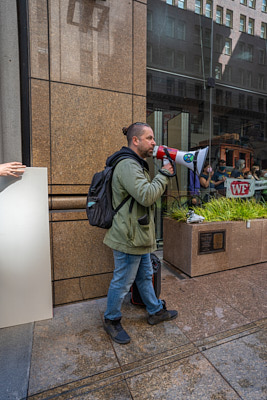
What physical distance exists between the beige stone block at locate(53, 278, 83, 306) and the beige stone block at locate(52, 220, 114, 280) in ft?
0.27

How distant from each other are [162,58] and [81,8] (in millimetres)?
3163

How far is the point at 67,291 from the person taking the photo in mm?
3023

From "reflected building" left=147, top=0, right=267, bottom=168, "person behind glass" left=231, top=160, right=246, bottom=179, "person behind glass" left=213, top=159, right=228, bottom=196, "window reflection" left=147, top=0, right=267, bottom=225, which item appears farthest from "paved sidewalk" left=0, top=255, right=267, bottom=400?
"reflected building" left=147, top=0, right=267, bottom=168

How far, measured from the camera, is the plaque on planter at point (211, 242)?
397 cm

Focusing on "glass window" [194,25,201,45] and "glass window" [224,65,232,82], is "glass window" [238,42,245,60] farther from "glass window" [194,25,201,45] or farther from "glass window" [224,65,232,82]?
"glass window" [194,25,201,45]

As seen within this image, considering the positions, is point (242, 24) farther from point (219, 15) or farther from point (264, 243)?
point (264, 243)

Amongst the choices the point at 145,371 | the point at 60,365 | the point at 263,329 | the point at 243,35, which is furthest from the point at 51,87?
the point at 243,35

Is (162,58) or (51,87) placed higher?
(162,58)

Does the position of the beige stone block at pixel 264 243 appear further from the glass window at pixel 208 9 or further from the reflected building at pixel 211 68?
the glass window at pixel 208 9

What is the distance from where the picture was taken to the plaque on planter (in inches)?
156

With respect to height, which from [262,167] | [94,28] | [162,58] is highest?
[162,58]

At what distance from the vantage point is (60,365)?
2.05 meters

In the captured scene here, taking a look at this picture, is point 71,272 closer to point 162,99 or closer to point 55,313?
point 55,313

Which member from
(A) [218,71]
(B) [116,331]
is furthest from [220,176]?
(B) [116,331]
